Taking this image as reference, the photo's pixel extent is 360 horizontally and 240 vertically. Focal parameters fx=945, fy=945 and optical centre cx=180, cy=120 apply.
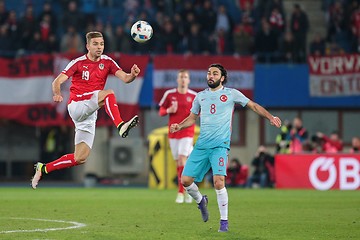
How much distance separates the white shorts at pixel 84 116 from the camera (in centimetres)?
→ 1411

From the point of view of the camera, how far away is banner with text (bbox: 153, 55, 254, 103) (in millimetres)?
29109

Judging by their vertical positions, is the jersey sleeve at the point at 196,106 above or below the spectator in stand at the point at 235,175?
above

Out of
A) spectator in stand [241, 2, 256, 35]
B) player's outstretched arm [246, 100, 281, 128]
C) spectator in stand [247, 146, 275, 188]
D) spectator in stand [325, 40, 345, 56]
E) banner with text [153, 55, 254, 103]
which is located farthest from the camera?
spectator in stand [241, 2, 256, 35]

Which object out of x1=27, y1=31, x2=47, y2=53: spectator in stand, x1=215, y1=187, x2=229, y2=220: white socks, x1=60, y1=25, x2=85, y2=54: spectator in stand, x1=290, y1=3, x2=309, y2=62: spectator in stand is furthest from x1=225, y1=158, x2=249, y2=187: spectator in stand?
x1=215, y1=187, x2=229, y2=220: white socks

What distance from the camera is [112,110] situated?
13.7 metres

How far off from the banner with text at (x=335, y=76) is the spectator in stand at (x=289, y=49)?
0.78 metres

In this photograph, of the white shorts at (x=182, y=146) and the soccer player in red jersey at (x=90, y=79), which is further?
the white shorts at (x=182, y=146)

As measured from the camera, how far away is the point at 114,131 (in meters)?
31.4

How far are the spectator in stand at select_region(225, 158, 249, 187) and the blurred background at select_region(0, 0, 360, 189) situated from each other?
5.3 inches

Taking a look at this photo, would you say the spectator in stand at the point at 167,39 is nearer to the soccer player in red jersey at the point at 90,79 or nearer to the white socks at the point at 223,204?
the soccer player in red jersey at the point at 90,79

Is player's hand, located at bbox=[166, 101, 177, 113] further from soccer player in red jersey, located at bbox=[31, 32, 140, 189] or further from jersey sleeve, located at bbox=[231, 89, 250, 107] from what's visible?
jersey sleeve, located at bbox=[231, 89, 250, 107]

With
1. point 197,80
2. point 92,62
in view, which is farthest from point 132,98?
point 92,62

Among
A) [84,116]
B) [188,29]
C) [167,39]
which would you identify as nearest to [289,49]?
[188,29]

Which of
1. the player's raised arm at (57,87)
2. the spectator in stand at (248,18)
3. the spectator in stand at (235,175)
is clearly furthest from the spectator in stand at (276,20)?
the player's raised arm at (57,87)
